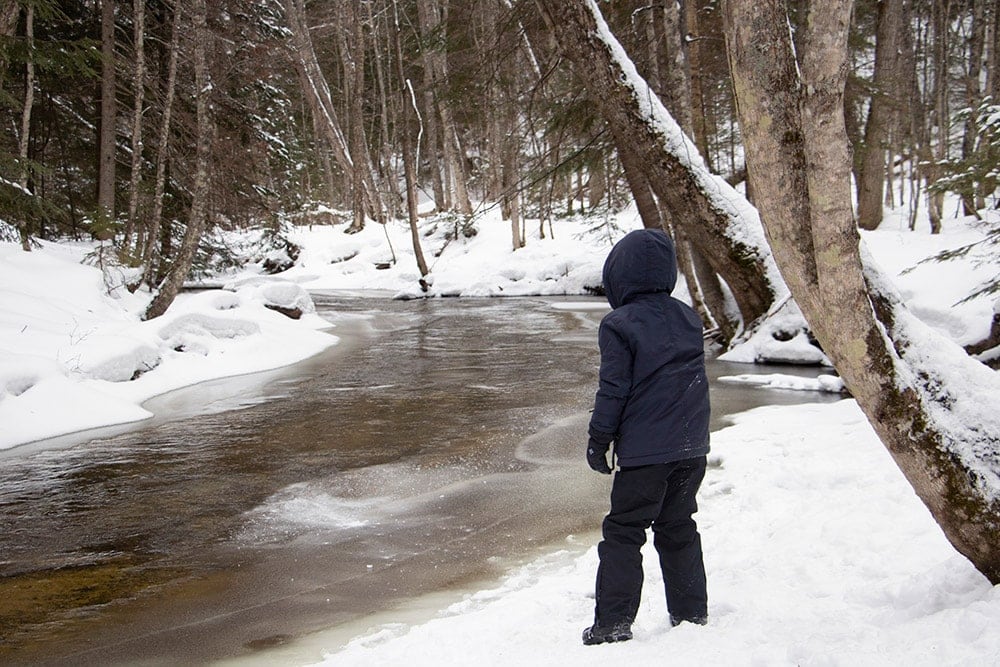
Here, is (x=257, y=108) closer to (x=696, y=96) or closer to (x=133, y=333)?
(x=133, y=333)

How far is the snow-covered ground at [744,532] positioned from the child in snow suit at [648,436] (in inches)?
7.3

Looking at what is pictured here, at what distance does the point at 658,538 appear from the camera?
130 inches

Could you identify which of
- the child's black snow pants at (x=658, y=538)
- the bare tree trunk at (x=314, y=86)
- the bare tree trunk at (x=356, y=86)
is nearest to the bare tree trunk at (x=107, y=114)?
the bare tree trunk at (x=314, y=86)

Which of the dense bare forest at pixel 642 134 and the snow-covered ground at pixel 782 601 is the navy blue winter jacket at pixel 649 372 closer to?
the dense bare forest at pixel 642 134

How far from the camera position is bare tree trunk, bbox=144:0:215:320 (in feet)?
46.3

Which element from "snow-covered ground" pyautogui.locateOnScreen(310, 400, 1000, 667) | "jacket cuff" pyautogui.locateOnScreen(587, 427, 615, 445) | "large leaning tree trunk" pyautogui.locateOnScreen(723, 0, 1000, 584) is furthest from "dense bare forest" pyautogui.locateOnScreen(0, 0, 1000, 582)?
"jacket cuff" pyautogui.locateOnScreen(587, 427, 615, 445)

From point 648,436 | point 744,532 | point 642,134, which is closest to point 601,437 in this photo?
point 648,436

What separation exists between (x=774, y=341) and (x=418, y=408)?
18.9 ft

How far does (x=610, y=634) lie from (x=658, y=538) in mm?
449

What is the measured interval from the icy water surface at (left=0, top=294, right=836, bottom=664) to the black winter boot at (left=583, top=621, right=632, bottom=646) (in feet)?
4.14

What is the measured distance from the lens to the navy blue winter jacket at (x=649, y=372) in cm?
315

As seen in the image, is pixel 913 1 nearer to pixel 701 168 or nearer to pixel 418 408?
pixel 701 168

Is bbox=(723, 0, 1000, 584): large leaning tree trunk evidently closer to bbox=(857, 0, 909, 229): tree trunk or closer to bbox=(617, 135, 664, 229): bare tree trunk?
bbox=(617, 135, 664, 229): bare tree trunk

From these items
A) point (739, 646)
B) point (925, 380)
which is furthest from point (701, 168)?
point (739, 646)
